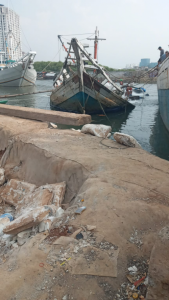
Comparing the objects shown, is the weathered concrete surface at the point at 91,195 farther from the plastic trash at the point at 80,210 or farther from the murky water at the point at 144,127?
the murky water at the point at 144,127

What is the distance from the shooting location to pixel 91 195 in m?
3.12

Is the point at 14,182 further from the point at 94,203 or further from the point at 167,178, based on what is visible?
the point at 167,178

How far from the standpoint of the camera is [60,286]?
1912 millimetres

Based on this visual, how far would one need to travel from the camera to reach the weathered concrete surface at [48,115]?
657 cm

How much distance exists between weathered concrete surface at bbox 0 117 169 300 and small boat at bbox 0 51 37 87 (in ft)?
102

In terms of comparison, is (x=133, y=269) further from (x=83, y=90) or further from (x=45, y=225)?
(x=83, y=90)

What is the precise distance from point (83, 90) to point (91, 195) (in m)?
11.7

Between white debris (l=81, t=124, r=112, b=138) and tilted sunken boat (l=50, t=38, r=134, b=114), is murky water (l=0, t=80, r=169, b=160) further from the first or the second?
white debris (l=81, t=124, r=112, b=138)

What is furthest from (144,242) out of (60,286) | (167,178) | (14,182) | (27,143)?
(27,143)

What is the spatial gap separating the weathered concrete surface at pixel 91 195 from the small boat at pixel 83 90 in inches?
329

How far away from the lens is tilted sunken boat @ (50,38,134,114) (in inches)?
530

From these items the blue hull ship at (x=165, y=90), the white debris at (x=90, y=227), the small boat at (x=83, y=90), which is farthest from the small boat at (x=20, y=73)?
the white debris at (x=90, y=227)

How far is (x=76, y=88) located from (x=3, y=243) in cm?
1228

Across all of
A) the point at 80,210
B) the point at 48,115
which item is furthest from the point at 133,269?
the point at 48,115
